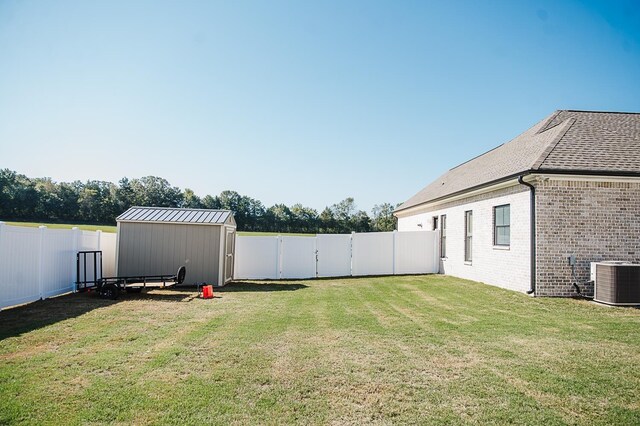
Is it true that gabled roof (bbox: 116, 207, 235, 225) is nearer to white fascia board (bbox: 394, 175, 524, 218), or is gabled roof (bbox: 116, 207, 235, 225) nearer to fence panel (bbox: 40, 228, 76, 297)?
fence panel (bbox: 40, 228, 76, 297)

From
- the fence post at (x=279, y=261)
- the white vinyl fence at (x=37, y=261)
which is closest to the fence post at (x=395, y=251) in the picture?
the fence post at (x=279, y=261)

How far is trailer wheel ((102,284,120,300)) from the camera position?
1012 centimetres

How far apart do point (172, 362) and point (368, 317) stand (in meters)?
4.11

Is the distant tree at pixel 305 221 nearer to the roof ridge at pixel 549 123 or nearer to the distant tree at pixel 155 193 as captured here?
the distant tree at pixel 155 193

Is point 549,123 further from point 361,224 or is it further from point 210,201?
point 210,201

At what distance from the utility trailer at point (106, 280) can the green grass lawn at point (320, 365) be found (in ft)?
5.34

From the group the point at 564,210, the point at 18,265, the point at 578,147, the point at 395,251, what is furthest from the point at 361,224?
the point at 18,265

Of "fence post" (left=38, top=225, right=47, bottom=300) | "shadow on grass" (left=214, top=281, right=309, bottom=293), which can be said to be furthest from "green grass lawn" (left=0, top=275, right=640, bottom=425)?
"shadow on grass" (left=214, top=281, right=309, bottom=293)

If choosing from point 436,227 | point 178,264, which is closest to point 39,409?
point 178,264

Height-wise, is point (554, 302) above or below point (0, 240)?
below

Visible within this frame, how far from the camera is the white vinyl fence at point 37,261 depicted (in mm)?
7934

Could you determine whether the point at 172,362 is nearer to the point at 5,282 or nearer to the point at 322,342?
the point at 322,342

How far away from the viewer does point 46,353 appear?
5051 mm

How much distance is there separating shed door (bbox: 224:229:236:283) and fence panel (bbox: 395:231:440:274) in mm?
6946
